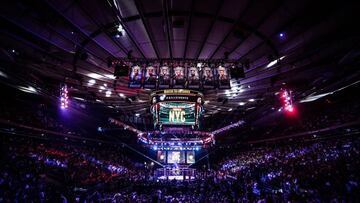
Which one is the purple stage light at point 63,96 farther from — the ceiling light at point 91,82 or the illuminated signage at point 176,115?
the illuminated signage at point 176,115

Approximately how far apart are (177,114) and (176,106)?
0.81 m

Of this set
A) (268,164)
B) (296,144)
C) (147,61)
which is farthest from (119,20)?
(296,144)

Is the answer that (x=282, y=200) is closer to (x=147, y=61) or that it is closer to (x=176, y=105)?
(x=176, y=105)

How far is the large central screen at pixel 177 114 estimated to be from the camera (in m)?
16.4

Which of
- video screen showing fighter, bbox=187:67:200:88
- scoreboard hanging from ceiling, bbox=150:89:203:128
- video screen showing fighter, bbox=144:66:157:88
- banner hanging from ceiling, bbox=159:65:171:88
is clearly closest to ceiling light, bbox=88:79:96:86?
scoreboard hanging from ceiling, bbox=150:89:203:128

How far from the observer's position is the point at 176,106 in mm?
16297

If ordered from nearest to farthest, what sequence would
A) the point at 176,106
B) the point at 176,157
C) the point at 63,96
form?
the point at 63,96 < the point at 176,106 < the point at 176,157

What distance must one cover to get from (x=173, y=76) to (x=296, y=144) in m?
20.4

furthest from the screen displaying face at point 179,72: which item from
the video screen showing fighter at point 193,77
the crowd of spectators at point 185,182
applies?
the crowd of spectators at point 185,182

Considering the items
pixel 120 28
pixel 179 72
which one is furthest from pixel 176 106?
pixel 120 28

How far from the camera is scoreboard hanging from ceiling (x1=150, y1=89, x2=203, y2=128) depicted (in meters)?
14.2

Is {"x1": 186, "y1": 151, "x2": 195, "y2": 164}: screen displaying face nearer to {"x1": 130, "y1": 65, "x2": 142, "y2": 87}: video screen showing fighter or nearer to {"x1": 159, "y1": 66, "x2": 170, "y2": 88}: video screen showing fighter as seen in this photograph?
{"x1": 159, "y1": 66, "x2": 170, "y2": 88}: video screen showing fighter

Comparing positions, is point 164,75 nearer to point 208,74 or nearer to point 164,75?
point 164,75

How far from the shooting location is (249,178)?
2256 cm
